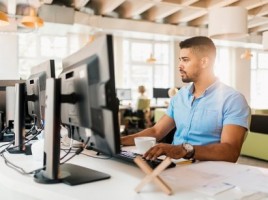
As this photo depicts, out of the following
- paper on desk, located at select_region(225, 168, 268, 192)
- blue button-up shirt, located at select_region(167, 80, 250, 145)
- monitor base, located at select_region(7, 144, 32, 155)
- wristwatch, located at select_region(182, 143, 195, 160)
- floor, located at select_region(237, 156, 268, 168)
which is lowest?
floor, located at select_region(237, 156, 268, 168)

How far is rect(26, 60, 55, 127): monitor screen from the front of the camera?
159 cm

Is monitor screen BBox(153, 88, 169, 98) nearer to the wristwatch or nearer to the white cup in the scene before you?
the white cup

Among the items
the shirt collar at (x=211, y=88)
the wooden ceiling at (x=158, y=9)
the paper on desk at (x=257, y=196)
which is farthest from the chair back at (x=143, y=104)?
the paper on desk at (x=257, y=196)

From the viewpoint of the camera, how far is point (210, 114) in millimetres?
1864

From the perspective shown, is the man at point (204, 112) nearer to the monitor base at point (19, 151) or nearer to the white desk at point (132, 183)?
the white desk at point (132, 183)

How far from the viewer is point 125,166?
1.38 metres

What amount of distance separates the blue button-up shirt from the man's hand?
0.49m

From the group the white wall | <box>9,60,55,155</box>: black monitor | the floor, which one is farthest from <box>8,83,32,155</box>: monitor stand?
the white wall

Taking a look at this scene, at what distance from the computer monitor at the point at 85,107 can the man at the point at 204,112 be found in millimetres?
619

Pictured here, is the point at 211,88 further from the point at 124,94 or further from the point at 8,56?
Result: the point at 8,56

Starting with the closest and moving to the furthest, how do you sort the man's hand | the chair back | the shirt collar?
the man's hand
the shirt collar
the chair back

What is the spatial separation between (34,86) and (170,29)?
7121mm

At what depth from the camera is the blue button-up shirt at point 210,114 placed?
1.79 meters

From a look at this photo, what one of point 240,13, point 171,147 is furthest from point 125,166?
point 240,13
